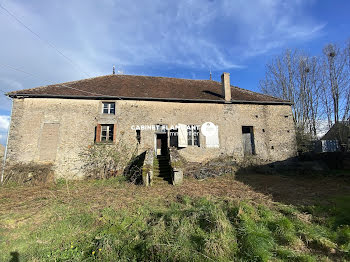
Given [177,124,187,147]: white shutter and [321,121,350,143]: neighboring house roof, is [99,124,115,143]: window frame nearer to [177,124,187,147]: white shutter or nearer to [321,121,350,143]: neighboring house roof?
[177,124,187,147]: white shutter

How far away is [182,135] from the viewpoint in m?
10.7

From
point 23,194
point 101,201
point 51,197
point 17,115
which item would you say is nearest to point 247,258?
point 101,201

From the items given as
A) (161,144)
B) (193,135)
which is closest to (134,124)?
(161,144)

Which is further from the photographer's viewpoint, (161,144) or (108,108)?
(161,144)

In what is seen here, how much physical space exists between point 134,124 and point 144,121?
63 cm

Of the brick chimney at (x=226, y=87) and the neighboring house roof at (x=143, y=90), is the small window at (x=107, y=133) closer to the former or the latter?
the neighboring house roof at (x=143, y=90)

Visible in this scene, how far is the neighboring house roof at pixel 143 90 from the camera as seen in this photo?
407 inches

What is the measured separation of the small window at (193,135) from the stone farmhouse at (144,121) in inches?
2.5

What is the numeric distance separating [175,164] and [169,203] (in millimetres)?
2884

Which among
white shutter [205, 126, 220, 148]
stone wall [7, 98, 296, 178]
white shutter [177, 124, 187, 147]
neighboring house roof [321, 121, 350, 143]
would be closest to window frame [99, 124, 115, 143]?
stone wall [7, 98, 296, 178]

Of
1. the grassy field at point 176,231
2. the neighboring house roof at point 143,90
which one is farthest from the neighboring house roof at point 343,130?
the grassy field at point 176,231

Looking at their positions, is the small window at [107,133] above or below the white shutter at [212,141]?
above

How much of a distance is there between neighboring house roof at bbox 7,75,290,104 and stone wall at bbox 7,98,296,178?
384 millimetres

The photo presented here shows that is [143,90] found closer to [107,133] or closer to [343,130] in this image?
[107,133]
